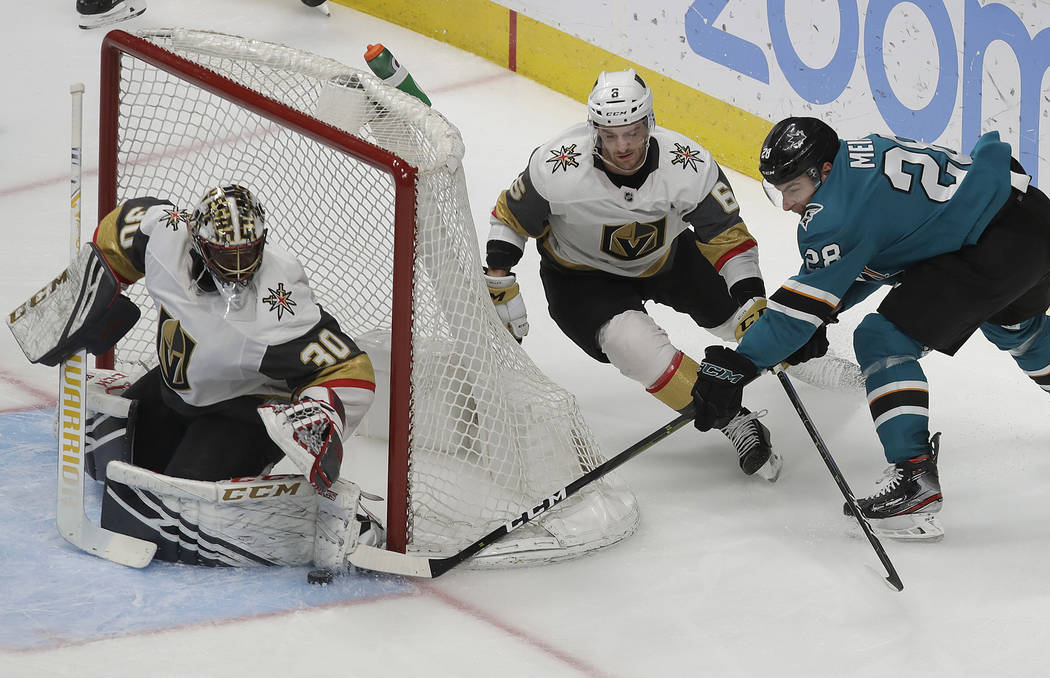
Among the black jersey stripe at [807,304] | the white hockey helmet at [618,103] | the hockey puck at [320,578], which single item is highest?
the white hockey helmet at [618,103]

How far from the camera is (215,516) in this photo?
3.09m

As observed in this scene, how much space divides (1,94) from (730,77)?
2.68 m

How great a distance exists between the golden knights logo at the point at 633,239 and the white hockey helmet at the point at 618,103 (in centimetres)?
32

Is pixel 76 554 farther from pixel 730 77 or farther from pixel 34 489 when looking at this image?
pixel 730 77

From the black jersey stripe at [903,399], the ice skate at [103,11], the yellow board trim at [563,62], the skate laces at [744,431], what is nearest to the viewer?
the black jersey stripe at [903,399]

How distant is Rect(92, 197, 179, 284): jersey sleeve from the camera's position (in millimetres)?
3238

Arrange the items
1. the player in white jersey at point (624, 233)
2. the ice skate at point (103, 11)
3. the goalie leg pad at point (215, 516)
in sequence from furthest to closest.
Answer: the ice skate at point (103, 11) < the player in white jersey at point (624, 233) < the goalie leg pad at point (215, 516)

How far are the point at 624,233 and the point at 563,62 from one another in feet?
8.01

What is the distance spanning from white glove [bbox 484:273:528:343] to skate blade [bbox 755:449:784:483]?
2.09 ft

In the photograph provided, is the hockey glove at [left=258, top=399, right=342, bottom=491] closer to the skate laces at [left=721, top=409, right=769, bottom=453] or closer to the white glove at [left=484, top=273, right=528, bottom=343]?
the white glove at [left=484, top=273, right=528, bottom=343]

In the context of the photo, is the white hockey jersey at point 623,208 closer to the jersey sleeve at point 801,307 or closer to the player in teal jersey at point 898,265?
the player in teal jersey at point 898,265

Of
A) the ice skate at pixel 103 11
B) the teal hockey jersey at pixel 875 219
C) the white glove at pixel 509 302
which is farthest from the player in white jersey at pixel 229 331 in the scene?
the ice skate at pixel 103 11

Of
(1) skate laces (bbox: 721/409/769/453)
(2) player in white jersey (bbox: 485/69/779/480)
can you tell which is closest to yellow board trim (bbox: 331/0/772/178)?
(2) player in white jersey (bbox: 485/69/779/480)

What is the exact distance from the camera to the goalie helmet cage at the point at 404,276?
3119 mm
